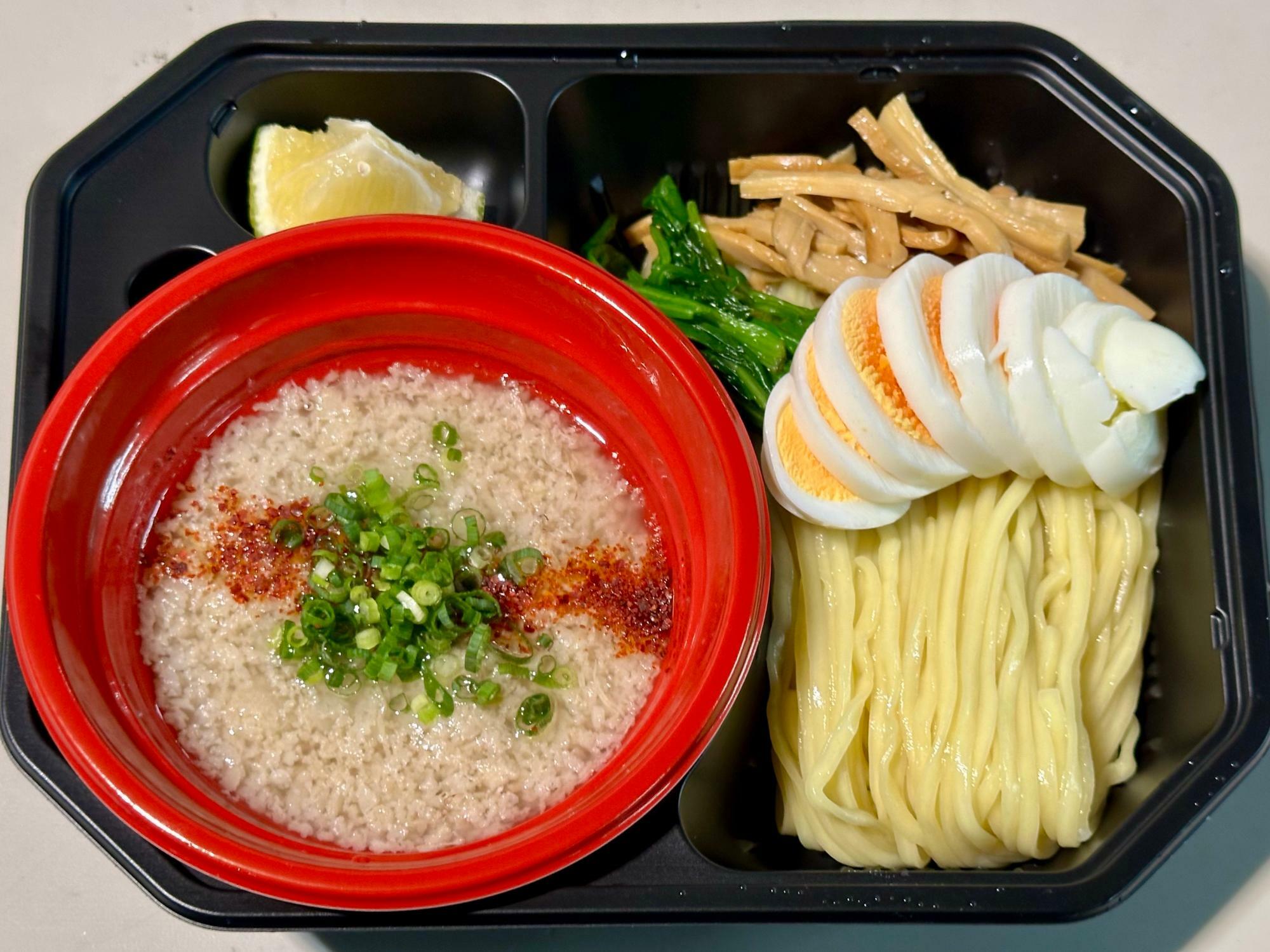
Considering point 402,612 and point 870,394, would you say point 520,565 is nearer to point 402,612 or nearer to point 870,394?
point 402,612

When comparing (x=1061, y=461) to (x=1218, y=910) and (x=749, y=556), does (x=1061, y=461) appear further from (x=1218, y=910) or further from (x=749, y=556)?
(x=1218, y=910)

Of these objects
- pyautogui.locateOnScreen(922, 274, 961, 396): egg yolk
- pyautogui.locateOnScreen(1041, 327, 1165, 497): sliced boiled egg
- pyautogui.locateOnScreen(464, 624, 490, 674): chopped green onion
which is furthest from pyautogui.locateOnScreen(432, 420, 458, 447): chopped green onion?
pyautogui.locateOnScreen(1041, 327, 1165, 497): sliced boiled egg

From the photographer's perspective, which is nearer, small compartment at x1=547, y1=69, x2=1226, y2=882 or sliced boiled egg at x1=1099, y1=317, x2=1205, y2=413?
sliced boiled egg at x1=1099, y1=317, x2=1205, y2=413

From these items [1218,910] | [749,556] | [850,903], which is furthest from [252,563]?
[1218,910]

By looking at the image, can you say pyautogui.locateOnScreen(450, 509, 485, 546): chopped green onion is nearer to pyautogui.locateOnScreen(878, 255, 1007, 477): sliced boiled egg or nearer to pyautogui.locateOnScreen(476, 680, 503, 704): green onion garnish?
pyautogui.locateOnScreen(476, 680, 503, 704): green onion garnish

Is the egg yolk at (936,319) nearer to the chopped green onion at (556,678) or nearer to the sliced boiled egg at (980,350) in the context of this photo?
the sliced boiled egg at (980,350)

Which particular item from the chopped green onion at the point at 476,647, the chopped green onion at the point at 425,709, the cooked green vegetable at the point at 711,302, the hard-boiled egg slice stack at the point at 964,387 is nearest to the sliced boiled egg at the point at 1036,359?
the hard-boiled egg slice stack at the point at 964,387

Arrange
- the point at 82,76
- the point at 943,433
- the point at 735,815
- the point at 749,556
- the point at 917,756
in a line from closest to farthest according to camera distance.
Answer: the point at 749,556
the point at 943,433
the point at 917,756
the point at 735,815
the point at 82,76

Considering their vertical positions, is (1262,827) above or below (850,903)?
above
